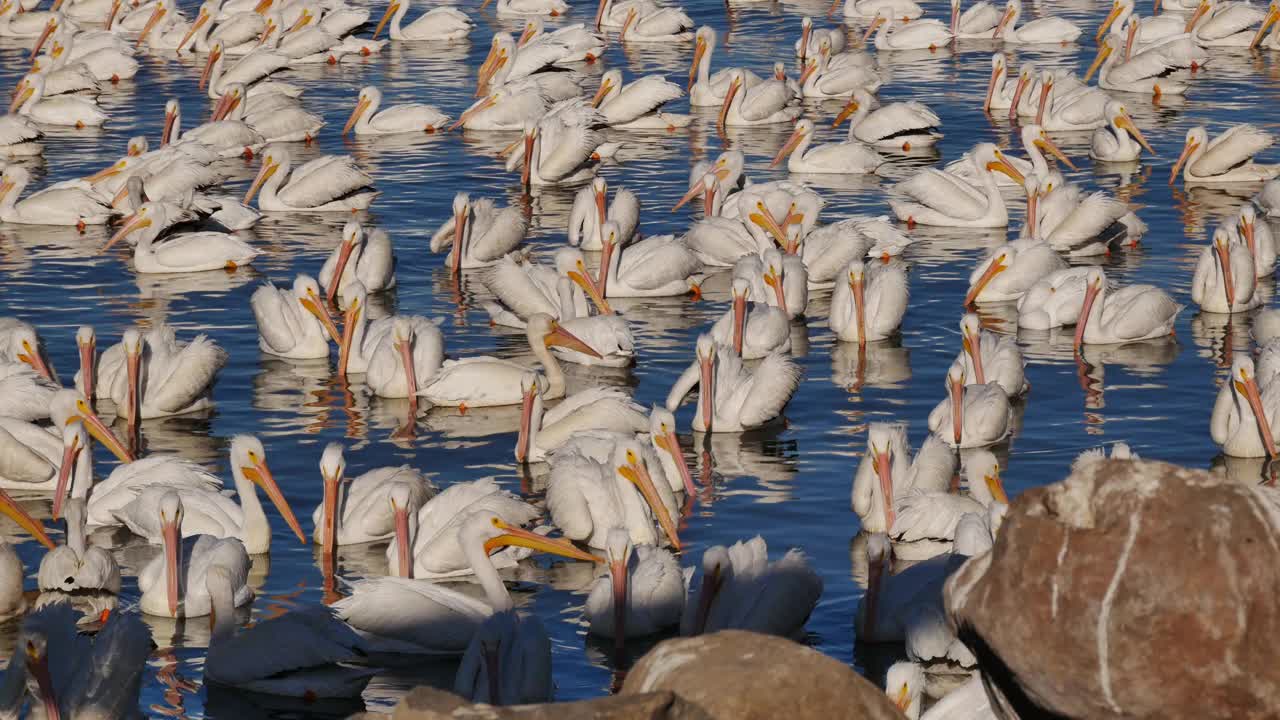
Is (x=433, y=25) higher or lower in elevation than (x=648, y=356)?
lower

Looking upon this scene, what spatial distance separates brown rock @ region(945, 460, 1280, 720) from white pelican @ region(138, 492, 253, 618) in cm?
547

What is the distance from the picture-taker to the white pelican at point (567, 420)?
12211 mm

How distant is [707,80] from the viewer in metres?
25.0

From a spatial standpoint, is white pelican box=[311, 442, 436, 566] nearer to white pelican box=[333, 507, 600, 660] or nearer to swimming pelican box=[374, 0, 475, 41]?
white pelican box=[333, 507, 600, 660]

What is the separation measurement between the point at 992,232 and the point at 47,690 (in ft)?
39.2

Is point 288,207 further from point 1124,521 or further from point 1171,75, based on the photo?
point 1124,521

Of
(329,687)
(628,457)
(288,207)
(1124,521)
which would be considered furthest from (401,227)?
(1124,521)

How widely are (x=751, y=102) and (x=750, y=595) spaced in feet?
48.2

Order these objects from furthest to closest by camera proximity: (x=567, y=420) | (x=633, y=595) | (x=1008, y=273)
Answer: (x=1008, y=273)
(x=567, y=420)
(x=633, y=595)

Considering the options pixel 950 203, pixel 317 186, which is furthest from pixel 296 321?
pixel 950 203

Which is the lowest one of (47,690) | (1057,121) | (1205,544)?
(1057,121)

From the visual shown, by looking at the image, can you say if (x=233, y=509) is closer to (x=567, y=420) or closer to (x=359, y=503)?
(x=359, y=503)

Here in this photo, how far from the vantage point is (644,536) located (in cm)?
1082

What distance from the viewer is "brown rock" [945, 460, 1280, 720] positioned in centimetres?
505
